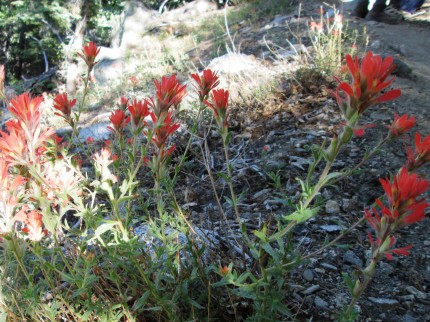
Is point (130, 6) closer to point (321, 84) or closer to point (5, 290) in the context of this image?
point (321, 84)

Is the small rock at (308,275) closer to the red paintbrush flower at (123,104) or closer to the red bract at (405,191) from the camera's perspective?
the red bract at (405,191)

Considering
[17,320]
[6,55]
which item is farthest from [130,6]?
[17,320]

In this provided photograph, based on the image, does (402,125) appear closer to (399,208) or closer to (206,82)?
(399,208)

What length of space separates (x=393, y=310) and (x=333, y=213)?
1.98ft

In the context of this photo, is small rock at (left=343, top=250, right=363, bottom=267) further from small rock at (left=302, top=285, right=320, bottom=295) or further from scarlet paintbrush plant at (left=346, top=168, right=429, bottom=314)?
scarlet paintbrush plant at (left=346, top=168, right=429, bottom=314)

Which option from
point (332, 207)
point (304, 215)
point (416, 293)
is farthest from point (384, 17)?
point (304, 215)

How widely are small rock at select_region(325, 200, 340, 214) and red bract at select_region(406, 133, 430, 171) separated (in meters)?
1.01

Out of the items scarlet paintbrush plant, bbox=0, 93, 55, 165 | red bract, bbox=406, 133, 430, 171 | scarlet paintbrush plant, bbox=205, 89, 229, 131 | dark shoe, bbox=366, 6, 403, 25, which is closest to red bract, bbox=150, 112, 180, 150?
scarlet paintbrush plant, bbox=205, 89, 229, 131

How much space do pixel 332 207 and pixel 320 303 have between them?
2.11 ft

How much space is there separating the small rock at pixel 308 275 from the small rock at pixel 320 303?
0.33 ft

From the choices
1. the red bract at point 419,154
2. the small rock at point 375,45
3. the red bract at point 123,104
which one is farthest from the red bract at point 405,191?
the small rock at point 375,45

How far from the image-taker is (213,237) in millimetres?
1590

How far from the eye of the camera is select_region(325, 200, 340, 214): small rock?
6.17ft

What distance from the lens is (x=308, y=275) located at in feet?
4.92
